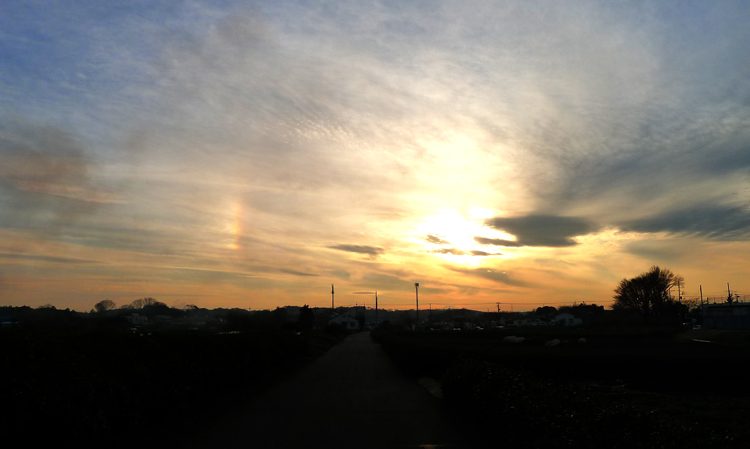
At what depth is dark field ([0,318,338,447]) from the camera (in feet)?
24.0

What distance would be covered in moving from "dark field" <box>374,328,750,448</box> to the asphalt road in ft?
2.87

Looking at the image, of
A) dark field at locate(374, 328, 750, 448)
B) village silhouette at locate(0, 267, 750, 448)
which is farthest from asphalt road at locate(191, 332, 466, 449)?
dark field at locate(374, 328, 750, 448)

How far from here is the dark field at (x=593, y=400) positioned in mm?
6645

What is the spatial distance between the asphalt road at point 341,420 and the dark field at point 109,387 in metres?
0.94

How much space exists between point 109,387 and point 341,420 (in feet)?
18.2

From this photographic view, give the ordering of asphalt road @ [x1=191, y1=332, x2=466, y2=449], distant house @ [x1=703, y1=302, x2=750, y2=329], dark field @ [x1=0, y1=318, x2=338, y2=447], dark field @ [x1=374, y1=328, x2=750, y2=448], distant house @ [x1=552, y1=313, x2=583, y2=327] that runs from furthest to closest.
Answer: distant house @ [x1=552, y1=313, x2=583, y2=327]
distant house @ [x1=703, y1=302, x2=750, y2=329]
asphalt road @ [x1=191, y1=332, x2=466, y2=449]
dark field @ [x1=0, y1=318, x2=338, y2=447]
dark field @ [x1=374, y1=328, x2=750, y2=448]

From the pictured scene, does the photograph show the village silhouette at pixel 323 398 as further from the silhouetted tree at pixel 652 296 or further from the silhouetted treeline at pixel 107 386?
the silhouetted tree at pixel 652 296

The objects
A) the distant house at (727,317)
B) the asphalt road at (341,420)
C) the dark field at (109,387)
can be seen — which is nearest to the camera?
the dark field at (109,387)

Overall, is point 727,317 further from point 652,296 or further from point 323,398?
point 323,398

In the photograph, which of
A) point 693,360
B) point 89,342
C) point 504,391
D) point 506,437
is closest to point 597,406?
point 506,437

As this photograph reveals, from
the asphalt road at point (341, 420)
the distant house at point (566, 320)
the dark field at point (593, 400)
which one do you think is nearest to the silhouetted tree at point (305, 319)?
the dark field at point (593, 400)

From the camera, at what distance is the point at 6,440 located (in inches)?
271

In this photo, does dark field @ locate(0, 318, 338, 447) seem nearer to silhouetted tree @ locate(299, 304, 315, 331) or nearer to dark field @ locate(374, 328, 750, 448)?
dark field @ locate(374, 328, 750, 448)

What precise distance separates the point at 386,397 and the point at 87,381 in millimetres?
10789
